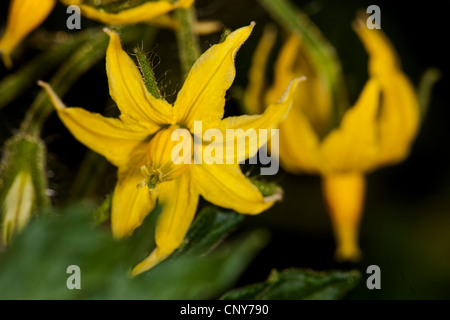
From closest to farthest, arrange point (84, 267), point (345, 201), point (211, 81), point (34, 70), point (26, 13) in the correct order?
point (84, 267), point (211, 81), point (26, 13), point (34, 70), point (345, 201)

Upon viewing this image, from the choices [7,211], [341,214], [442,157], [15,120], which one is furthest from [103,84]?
[442,157]

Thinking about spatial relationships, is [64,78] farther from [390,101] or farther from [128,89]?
[390,101]

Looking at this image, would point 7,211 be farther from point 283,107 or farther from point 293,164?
point 293,164

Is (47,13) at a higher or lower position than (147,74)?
higher

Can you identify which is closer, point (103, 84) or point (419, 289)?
point (103, 84)

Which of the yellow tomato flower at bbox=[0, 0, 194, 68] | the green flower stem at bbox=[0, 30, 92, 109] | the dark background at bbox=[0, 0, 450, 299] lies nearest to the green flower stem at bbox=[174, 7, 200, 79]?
the yellow tomato flower at bbox=[0, 0, 194, 68]

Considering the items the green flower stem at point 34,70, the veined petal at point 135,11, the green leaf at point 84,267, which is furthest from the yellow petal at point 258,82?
the green leaf at point 84,267

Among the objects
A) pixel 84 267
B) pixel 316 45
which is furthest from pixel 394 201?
pixel 84 267
